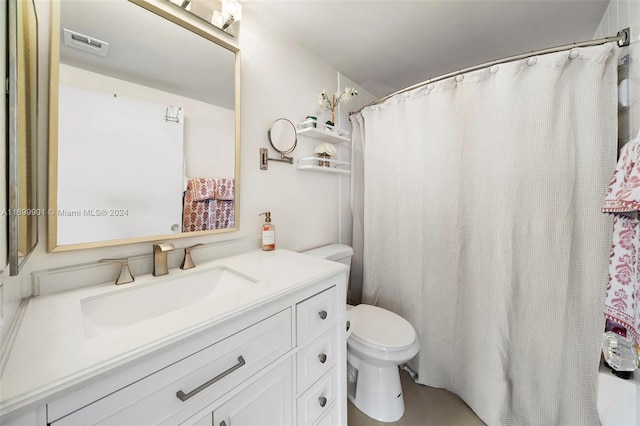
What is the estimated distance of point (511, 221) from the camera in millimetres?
1180

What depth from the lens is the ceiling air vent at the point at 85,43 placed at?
0.79m

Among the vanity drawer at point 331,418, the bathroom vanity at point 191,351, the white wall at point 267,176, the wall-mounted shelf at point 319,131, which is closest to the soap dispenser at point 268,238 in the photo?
the white wall at point 267,176

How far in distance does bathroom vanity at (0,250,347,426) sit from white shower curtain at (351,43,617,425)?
2.62 feet

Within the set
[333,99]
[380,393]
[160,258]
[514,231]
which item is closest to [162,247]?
[160,258]

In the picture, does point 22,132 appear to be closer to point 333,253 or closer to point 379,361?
point 333,253

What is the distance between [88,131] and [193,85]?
1.51 feet

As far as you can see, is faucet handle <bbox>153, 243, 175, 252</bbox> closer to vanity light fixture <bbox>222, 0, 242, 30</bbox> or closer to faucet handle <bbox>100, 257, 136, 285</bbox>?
faucet handle <bbox>100, 257, 136, 285</bbox>

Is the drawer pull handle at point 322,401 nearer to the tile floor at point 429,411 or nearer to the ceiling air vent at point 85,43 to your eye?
the tile floor at point 429,411

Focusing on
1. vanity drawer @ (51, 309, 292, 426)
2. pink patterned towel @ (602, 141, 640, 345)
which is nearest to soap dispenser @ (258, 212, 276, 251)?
vanity drawer @ (51, 309, 292, 426)

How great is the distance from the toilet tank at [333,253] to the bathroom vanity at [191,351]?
18.3 inches

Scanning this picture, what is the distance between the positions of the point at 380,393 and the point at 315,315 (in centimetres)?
79

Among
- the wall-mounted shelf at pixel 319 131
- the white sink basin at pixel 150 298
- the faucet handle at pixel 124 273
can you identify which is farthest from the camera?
the wall-mounted shelf at pixel 319 131

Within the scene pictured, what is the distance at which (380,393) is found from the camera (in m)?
1.27

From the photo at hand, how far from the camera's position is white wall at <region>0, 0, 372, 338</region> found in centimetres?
77
